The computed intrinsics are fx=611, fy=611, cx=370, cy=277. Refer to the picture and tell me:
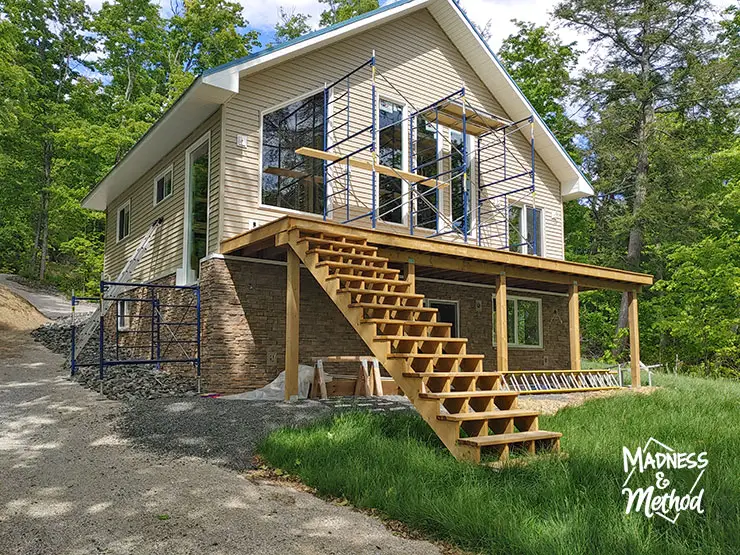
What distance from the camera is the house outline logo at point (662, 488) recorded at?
4.12 meters

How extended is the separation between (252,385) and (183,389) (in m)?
1.16

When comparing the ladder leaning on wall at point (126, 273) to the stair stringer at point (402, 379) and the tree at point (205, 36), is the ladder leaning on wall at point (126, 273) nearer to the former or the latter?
the stair stringer at point (402, 379)

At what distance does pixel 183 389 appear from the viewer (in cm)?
1048

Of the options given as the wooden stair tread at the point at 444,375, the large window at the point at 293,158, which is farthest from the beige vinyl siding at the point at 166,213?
the wooden stair tread at the point at 444,375

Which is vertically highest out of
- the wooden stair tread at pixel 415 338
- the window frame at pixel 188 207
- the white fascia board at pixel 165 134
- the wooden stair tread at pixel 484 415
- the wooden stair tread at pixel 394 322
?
the white fascia board at pixel 165 134

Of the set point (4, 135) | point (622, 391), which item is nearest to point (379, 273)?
point (622, 391)

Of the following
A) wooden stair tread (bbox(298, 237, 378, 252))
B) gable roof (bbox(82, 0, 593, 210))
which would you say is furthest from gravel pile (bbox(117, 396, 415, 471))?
gable roof (bbox(82, 0, 593, 210))

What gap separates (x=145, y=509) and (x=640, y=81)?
2499cm

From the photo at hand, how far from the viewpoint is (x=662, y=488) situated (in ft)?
14.7

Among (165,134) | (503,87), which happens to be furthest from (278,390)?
(503,87)

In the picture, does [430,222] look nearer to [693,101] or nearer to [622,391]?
[622,391]

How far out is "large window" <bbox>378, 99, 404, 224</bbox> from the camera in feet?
42.7

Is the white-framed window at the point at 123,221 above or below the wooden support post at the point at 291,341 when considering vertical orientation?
above

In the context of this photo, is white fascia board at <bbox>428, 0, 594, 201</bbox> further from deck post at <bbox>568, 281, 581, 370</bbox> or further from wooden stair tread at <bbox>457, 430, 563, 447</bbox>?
wooden stair tread at <bbox>457, 430, 563, 447</bbox>
